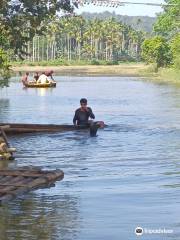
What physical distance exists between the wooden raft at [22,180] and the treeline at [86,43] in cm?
12687

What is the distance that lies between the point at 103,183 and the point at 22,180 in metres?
1.79

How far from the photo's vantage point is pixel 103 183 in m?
12.8

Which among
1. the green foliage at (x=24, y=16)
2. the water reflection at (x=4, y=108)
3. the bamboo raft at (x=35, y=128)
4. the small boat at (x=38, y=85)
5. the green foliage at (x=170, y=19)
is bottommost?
the small boat at (x=38, y=85)

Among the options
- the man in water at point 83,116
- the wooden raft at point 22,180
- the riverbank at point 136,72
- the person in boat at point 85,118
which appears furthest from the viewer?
the riverbank at point 136,72

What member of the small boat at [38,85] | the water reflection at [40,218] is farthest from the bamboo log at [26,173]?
the small boat at [38,85]

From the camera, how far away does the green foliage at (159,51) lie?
89312mm

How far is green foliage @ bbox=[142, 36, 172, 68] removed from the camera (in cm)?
8931

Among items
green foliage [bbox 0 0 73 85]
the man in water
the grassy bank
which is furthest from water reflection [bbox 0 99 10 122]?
the grassy bank

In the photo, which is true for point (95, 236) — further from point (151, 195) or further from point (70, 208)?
point (151, 195)

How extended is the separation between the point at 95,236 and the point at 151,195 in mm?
2833

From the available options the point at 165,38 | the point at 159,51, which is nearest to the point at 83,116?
the point at 159,51

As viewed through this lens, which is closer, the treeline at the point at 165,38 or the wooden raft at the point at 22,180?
the wooden raft at the point at 22,180

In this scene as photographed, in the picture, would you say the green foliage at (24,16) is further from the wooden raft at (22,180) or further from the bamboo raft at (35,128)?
the wooden raft at (22,180)

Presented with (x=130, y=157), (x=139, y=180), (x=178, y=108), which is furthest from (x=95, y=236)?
(x=178, y=108)
